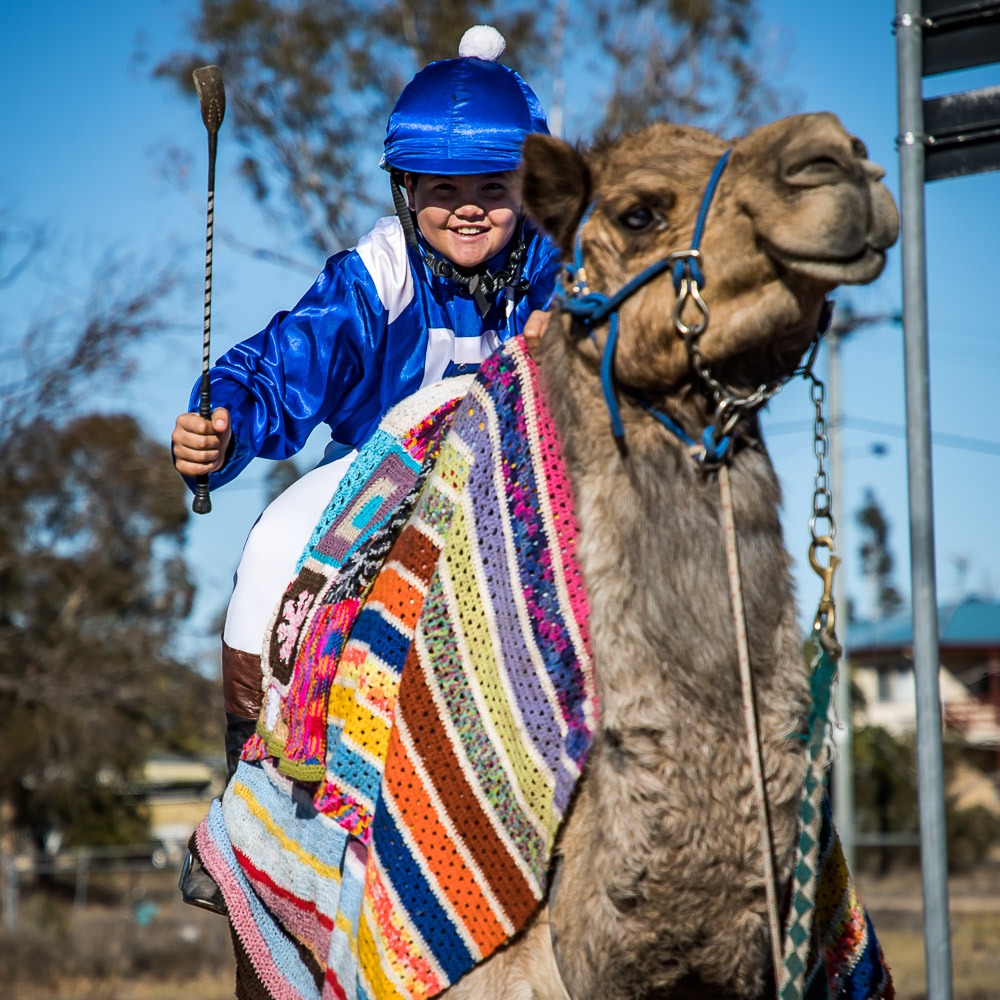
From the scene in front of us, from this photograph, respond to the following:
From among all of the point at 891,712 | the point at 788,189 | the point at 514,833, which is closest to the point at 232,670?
the point at 514,833

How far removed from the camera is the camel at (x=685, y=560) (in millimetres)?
2432

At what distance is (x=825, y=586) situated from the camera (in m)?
2.54

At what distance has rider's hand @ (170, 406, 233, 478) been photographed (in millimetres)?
3221

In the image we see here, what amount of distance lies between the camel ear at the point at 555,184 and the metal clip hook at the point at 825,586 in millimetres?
752

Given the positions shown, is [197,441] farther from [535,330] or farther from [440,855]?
[440,855]

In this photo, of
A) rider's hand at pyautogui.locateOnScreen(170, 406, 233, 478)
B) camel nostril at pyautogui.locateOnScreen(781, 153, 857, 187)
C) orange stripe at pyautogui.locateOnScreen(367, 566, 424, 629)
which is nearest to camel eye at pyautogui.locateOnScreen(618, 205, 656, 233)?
camel nostril at pyautogui.locateOnScreen(781, 153, 857, 187)

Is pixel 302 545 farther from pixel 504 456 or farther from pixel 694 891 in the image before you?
pixel 694 891

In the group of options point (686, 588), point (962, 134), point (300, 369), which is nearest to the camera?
point (686, 588)

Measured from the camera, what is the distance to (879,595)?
7319cm

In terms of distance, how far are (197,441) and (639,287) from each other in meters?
1.14

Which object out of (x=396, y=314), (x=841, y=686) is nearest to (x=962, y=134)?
(x=396, y=314)

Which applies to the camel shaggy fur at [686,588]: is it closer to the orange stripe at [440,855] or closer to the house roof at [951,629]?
the orange stripe at [440,855]

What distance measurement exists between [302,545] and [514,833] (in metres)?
1.22

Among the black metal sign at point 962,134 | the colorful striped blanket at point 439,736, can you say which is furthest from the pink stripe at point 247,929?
the black metal sign at point 962,134
